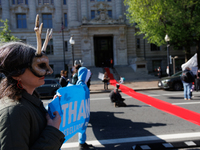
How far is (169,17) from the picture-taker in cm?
1714

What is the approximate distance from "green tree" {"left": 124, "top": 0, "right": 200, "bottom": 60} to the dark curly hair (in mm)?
17262

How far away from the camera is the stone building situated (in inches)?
1003

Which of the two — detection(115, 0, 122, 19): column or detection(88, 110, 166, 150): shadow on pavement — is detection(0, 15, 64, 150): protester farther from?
detection(115, 0, 122, 19): column

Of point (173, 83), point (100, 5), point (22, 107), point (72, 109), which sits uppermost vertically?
point (100, 5)

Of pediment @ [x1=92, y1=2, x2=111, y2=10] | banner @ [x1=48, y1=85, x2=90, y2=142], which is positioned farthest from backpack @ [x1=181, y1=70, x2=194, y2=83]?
pediment @ [x1=92, y1=2, x2=111, y2=10]

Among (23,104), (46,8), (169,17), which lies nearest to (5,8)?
(46,8)

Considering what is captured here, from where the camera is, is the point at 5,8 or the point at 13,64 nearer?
the point at 13,64

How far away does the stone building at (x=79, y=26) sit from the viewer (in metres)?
25.5

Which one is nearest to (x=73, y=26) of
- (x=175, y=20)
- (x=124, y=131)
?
(x=175, y=20)

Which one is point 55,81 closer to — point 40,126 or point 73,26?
point 40,126

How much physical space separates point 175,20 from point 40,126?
19.0 metres

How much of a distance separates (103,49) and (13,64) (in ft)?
92.1

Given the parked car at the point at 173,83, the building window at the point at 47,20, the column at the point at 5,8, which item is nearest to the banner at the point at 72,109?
the parked car at the point at 173,83

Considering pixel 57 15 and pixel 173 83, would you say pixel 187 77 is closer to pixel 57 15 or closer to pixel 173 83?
pixel 173 83
